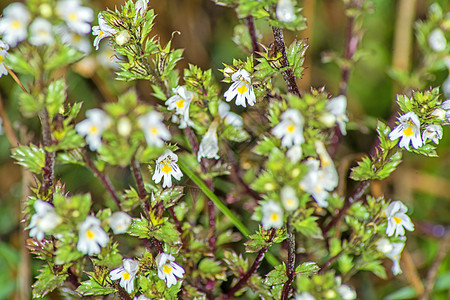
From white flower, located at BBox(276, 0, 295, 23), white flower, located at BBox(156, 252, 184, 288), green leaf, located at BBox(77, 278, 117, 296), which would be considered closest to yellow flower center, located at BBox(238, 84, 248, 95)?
white flower, located at BBox(276, 0, 295, 23)

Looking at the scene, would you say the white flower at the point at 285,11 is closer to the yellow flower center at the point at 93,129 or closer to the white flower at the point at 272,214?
the white flower at the point at 272,214

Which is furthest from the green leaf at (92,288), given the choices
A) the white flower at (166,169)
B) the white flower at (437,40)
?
the white flower at (437,40)

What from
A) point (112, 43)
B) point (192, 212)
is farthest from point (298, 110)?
point (192, 212)

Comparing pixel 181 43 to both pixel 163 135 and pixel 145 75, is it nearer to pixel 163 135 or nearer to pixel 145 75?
pixel 145 75

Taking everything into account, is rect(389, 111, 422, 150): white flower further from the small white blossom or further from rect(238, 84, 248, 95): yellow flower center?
the small white blossom

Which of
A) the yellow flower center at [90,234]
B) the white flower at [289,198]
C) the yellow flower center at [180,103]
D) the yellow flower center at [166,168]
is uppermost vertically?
the white flower at [289,198]

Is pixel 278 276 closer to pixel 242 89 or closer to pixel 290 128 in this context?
pixel 290 128

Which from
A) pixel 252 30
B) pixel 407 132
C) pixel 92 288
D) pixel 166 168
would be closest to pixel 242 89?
pixel 252 30
